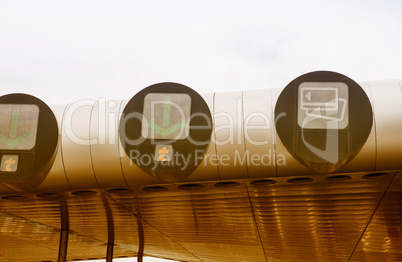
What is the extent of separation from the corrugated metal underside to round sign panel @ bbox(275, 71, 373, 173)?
1030 mm

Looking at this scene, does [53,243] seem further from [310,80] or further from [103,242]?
[310,80]

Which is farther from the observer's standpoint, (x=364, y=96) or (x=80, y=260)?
(x=80, y=260)

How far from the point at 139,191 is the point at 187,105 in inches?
98.4

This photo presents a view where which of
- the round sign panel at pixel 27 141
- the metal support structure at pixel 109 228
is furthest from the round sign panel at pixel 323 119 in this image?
the metal support structure at pixel 109 228

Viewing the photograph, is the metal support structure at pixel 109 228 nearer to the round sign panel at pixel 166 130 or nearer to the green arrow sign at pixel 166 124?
the round sign panel at pixel 166 130

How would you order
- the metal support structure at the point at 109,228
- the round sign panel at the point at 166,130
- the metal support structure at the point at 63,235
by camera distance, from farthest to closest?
1. the metal support structure at the point at 63,235
2. the metal support structure at the point at 109,228
3. the round sign panel at the point at 166,130

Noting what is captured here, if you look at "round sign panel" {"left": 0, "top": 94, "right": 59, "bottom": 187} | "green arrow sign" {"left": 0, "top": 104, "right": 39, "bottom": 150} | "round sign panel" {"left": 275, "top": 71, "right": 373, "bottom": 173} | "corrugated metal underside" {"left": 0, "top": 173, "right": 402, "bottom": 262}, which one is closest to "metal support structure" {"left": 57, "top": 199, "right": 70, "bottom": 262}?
"corrugated metal underside" {"left": 0, "top": 173, "right": 402, "bottom": 262}

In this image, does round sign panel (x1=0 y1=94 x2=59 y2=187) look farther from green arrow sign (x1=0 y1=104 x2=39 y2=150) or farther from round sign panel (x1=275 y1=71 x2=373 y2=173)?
round sign panel (x1=275 y1=71 x2=373 y2=173)

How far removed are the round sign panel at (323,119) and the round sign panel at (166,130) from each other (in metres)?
1.41

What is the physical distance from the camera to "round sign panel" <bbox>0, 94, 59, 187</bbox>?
8.71m

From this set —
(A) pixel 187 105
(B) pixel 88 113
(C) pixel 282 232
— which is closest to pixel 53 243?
(C) pixel 282 232

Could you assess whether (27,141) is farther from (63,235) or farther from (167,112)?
(63,235)

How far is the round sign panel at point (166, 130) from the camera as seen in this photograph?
27.0 ft

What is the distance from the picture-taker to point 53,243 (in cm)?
1869
